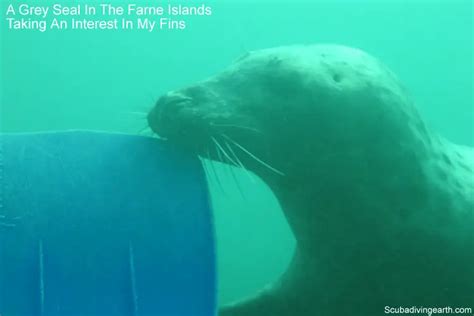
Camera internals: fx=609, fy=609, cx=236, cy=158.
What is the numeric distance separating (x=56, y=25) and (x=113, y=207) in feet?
5.06

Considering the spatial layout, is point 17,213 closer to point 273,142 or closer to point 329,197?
point 273,142


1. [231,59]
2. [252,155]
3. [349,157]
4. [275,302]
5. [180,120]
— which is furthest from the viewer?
[231,59]

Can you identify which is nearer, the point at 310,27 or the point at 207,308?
the point at 207,308

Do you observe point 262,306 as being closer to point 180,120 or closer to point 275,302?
point 275,302

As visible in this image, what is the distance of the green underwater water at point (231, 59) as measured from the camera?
25.0 meters

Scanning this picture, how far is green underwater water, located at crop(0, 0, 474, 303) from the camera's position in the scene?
2498 centimetres

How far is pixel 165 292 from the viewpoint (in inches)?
138

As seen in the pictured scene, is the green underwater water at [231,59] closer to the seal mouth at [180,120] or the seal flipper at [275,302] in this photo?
the seal flipper at [275,302]

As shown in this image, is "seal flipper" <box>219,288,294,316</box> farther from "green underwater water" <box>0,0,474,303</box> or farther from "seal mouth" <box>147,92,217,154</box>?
"green underwater water" <box>0,0,474,303</box>

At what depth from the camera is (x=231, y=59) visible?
2812 centimetres

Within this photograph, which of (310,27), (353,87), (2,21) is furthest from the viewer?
(310,27)

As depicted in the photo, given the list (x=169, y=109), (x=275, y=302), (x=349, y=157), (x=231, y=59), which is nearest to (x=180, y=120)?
(x=169, y=109)

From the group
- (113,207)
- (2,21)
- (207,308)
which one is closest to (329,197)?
(207,308)

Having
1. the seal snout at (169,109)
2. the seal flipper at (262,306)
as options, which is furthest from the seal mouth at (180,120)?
the seal flipper at (262,306)
